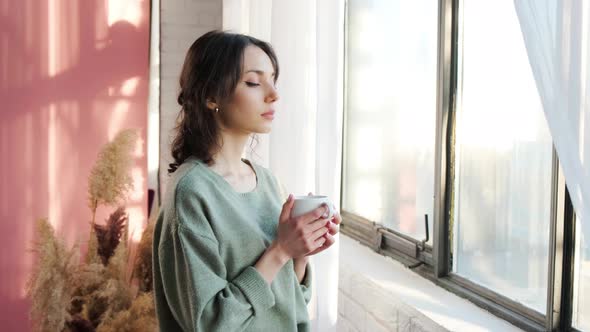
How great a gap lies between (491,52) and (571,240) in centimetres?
58

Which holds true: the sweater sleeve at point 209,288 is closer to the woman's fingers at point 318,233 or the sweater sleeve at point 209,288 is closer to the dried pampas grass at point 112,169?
the woman's fingers at point 318,233

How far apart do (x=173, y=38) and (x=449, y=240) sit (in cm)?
193

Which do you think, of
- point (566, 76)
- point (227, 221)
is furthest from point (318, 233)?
point (566, 76)

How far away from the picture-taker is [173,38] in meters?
3.05

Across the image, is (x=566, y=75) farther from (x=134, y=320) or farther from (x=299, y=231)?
(x=134, y=320)

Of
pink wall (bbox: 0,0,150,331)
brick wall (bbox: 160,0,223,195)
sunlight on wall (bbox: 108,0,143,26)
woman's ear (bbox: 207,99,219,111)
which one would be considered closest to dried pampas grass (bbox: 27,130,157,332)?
pink wall (bbox: 0,0,150,331)

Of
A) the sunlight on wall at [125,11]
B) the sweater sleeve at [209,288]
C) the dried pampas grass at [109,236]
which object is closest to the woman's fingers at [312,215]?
the sweater sleeve at [209,288]

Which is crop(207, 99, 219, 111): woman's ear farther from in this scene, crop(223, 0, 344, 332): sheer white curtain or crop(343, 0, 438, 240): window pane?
crop(343, 0, 438, 240): window pane

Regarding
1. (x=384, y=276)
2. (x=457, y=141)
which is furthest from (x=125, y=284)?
(x=457, y=141)

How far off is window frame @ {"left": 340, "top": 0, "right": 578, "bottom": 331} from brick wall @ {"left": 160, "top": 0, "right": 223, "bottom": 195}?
122 centimetres

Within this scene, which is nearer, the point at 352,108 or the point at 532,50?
the point at 532,50

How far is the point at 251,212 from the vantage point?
3.62 feet

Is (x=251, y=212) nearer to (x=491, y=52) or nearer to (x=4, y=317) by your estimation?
(x=491, y=52)

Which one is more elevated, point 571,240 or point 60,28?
point 60,28
